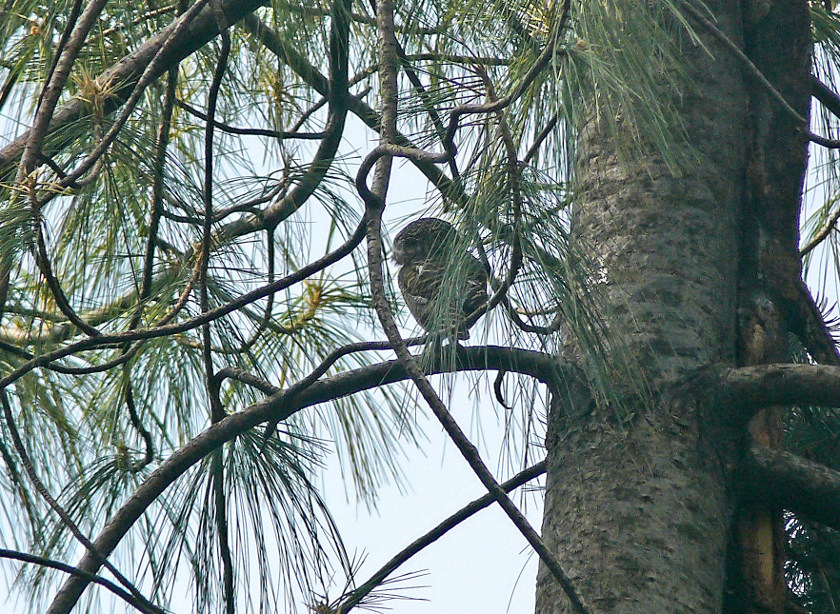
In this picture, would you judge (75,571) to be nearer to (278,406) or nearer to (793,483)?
(278,406)

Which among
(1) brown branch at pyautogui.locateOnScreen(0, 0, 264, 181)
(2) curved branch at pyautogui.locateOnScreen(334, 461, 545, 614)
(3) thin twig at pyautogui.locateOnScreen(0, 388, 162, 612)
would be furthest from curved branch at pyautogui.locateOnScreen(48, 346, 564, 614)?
(1) brown branch at pyautogui.locateOnScreen(0, 0, 264, 181)

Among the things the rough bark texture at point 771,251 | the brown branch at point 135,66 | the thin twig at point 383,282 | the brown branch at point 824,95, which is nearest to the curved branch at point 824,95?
the brown branch at point 824,95

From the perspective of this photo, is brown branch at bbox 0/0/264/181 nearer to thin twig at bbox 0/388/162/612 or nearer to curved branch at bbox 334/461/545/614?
thin twig at bbox 0/388/162/612

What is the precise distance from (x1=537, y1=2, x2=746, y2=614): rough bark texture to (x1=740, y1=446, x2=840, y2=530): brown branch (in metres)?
0.04

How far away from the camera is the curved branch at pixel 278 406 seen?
1.10m

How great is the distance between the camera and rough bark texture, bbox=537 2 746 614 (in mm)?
1034

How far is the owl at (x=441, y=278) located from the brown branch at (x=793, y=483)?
1.22 feet

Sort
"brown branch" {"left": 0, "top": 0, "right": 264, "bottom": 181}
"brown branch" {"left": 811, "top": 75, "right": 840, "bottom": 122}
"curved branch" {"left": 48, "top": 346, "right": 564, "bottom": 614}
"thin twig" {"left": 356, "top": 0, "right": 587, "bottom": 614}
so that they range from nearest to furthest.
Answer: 1. "thin twig" {"left": 356, "top": 0, "right": 587, "bottom": 614}
2. "curved branch" {"left": 48, "top": 346, "right": 564, "bottom": 614}
3. "brown branch" {"left": 0, "top": 0, "right": 264, "bottom": 181}
4. "brown branch" {"left": 811, "top": 75, "right": 840, "bottom": 122}

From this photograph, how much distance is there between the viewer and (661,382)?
112 cm

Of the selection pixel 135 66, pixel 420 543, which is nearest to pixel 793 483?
pixel 420 543

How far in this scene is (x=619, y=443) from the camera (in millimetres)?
1091

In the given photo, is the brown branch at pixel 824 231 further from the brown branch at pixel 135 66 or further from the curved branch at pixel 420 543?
the brown branch at pixel 135 66

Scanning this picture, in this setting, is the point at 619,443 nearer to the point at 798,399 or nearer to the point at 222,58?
the point at 798,399

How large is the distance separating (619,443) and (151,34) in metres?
0.95
